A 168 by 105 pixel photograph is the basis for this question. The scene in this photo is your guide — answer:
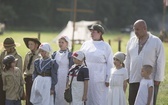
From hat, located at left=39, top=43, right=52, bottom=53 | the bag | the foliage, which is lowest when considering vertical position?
the bag

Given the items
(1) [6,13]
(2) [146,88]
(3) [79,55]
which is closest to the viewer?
(2) [146,88]

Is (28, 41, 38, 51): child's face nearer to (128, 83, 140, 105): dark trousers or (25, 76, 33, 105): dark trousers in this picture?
(25, 76, 33, 105): dark trousers

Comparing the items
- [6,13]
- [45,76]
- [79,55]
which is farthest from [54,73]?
[6,13]

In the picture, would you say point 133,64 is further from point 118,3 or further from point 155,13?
point 155,13

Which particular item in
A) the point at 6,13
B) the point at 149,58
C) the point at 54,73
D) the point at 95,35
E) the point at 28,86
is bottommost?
the point at 28,86

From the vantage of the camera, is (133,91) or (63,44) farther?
(63,44)

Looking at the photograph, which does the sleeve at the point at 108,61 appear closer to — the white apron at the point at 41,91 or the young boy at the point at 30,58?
the white apron at the point at 41,91

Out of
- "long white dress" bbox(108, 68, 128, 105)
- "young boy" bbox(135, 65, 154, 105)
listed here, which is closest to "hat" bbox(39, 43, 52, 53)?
"long white dress" bbox(108, 68, 128, 105)

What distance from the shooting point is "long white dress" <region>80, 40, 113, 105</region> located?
8992 mm

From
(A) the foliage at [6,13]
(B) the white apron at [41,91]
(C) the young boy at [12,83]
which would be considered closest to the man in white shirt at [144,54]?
(B) the white apron at [41,91]

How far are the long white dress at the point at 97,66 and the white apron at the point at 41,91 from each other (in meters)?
0.79

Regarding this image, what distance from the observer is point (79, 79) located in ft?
28.1

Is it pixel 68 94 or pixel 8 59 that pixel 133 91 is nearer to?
pixel 68 94

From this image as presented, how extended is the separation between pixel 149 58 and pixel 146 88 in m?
0.49
